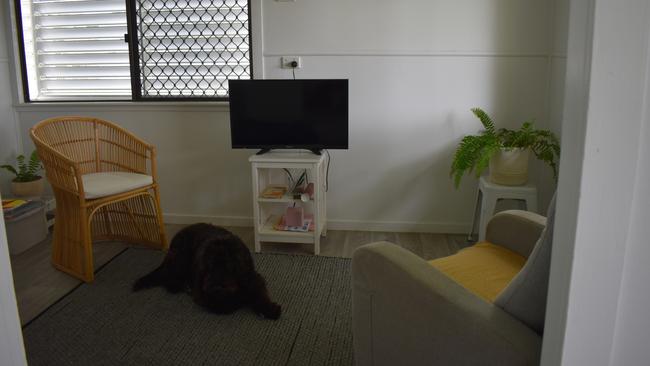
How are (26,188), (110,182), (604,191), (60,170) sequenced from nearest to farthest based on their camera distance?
(604,191), (60,170), (110,182), (26,188)

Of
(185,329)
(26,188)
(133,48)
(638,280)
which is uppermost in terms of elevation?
(133,48)

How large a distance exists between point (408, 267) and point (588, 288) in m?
0.67

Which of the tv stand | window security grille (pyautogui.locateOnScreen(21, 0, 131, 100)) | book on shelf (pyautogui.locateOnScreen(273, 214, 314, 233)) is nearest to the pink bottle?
book on shelf (pyautogui.locateOnScreen(273, 214, 314, 233))

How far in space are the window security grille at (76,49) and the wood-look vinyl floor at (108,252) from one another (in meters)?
1.21

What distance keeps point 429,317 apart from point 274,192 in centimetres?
201

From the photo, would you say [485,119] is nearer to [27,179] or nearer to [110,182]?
[110,182]

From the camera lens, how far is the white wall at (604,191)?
0.74 metres

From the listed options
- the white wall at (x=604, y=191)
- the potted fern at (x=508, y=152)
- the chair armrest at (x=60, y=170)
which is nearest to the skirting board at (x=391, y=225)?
the potted fern at (x=508, y=152)

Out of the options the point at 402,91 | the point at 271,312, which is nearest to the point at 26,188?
the point at 271,312

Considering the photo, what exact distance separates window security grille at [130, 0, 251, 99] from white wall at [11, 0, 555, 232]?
0.19 m

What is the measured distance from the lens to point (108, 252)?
10.7 feet

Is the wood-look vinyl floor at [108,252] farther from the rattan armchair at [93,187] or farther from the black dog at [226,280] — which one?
the black dog at [226,280]

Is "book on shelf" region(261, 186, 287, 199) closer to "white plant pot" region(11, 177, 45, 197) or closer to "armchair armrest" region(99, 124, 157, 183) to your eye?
"armchair armrest" region(99, 124, 157, 183)

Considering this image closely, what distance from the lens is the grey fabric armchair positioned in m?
1.19
